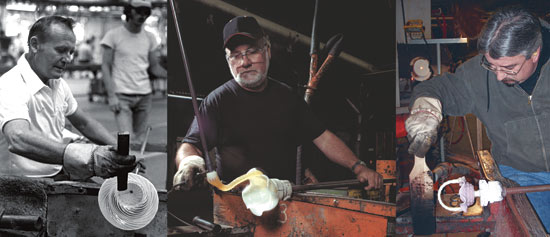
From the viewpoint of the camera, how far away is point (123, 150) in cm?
376

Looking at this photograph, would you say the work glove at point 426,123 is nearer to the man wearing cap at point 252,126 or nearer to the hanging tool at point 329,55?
the man wearing cap at point 252,126

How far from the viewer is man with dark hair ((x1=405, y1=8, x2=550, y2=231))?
488 cm

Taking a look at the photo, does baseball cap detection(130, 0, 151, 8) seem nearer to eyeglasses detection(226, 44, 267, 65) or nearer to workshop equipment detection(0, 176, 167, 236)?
eyeglasses detection(226, 44, 267, 65)

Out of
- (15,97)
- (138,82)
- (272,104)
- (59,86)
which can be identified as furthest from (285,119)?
(15,97)

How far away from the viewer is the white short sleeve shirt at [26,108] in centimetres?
421

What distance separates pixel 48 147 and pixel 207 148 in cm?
135

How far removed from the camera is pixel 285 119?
4.85m

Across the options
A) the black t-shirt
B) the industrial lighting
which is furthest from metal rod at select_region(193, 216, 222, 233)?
the industrial lighting

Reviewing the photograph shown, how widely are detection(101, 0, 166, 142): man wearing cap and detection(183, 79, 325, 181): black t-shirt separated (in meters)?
0.49

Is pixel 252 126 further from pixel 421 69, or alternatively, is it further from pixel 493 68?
pixel 493 68

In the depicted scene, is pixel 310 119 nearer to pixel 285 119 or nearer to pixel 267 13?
pixel 285 119

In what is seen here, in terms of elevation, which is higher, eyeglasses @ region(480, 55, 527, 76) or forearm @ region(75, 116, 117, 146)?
eyeglasses @ region(480, 55, 527, 76)

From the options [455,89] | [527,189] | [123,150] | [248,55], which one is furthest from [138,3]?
[527,189]

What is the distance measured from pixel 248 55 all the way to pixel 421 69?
1.68 meters
